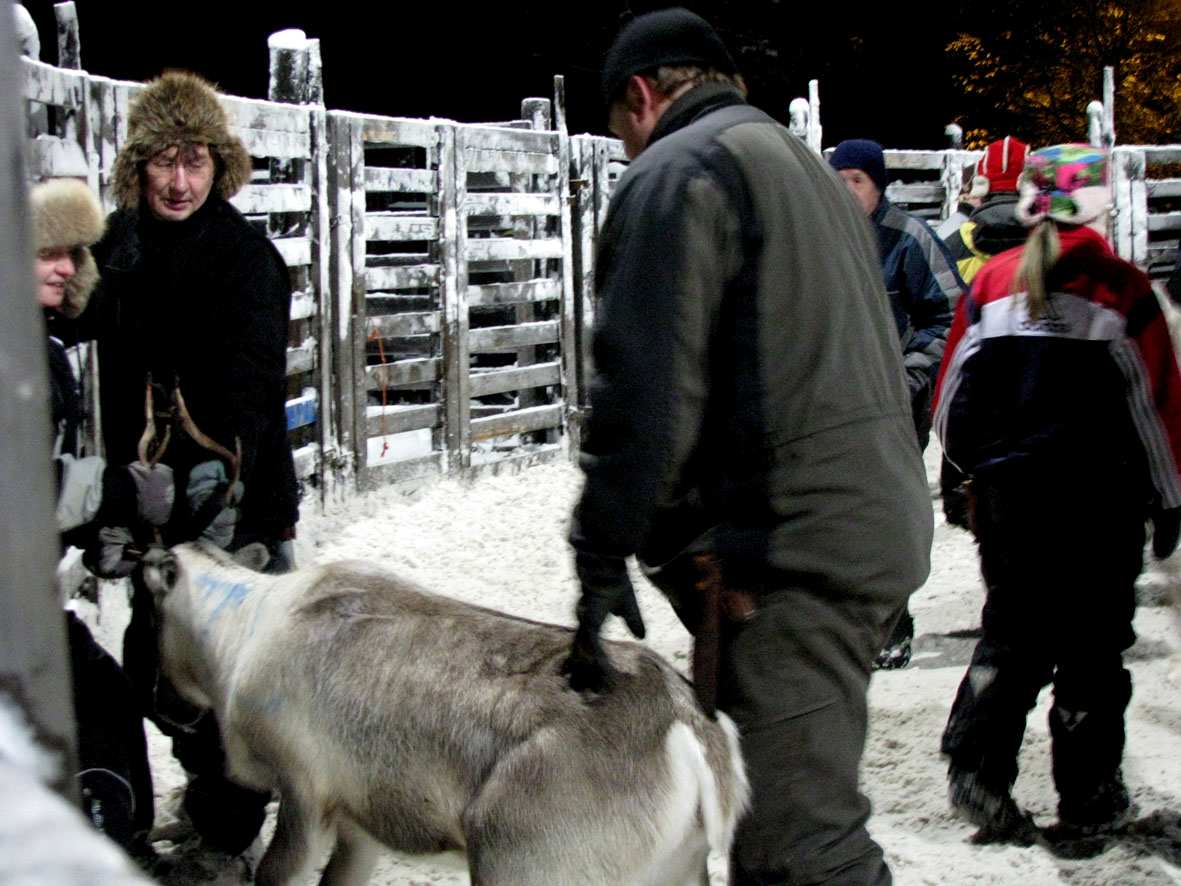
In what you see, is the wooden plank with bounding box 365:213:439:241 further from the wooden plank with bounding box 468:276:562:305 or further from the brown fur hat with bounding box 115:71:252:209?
the brown fur hat with bounding box 115:71:252:209

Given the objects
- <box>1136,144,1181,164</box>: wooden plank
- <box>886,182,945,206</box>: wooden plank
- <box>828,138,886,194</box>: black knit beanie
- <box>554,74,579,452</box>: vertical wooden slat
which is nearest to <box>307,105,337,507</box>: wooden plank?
<box>554,74,579,452</box>: vertical wooden slat

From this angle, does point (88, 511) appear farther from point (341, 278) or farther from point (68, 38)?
point (341, 278)

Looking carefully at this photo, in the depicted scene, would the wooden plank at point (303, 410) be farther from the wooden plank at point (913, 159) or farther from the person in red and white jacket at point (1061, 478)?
the wooden plank at point (913, 159)

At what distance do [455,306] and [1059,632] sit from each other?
5978 mm

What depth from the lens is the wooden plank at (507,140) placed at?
9922 millimetres

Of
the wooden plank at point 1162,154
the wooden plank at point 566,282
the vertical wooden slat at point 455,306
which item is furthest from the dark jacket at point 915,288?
the wooden plank at point 1162,154

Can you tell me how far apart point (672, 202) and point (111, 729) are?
6.28ft

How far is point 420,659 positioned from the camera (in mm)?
3115

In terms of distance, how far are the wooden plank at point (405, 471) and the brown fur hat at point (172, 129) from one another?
458cm

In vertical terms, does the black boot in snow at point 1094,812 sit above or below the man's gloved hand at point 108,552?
below

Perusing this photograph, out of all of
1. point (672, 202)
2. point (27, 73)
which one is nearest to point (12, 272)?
point (672, 202)

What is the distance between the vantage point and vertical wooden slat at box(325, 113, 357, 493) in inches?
329

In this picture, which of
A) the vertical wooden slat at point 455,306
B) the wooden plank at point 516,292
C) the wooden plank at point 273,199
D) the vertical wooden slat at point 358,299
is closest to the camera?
the wooden plank at point 273,199

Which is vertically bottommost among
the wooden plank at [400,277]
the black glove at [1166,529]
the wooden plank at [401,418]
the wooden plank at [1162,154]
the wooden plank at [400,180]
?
the wooden plank at [401,418]
